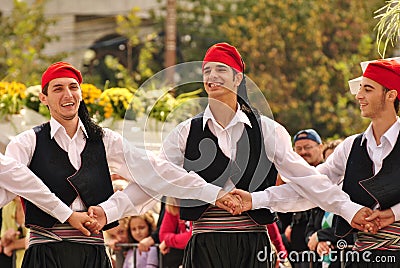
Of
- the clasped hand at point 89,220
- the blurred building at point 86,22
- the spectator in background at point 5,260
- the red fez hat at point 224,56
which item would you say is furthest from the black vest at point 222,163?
the blurred building at point 86,22

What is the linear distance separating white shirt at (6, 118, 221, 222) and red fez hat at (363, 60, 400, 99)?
1135 millimetres

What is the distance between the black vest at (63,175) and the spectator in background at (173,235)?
151 cm

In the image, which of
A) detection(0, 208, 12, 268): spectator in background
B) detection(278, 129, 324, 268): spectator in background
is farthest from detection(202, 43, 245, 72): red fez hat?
detection(0, 208, 12, 268): spectator in background

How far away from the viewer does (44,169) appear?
620 cm

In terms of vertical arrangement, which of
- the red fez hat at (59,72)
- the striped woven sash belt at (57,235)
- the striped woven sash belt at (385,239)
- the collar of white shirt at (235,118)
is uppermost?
the red fez hat at (59,72)

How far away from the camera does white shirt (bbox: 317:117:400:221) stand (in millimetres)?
6355

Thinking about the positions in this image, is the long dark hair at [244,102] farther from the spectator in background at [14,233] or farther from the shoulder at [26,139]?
the spectator in background at [14,233]

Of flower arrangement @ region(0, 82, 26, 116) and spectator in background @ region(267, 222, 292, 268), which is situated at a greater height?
flower arrangement @ region(0, 82, 26, 116)

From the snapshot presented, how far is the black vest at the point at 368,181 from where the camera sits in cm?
629

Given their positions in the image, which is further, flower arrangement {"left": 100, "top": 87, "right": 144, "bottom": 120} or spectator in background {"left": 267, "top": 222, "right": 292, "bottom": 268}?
flower arrangement {"left": 100, "top": 87, "right": 144, "bottom": 120}

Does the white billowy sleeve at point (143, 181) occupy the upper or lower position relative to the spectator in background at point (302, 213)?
upper

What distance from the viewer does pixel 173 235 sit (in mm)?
7852

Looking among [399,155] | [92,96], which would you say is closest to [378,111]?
[399,155]

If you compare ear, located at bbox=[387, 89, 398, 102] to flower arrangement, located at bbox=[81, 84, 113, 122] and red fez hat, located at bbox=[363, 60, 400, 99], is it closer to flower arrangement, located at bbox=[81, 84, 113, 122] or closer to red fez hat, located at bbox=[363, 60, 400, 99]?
red fez hat, located at bbox=[363, 60, 400, 99]
